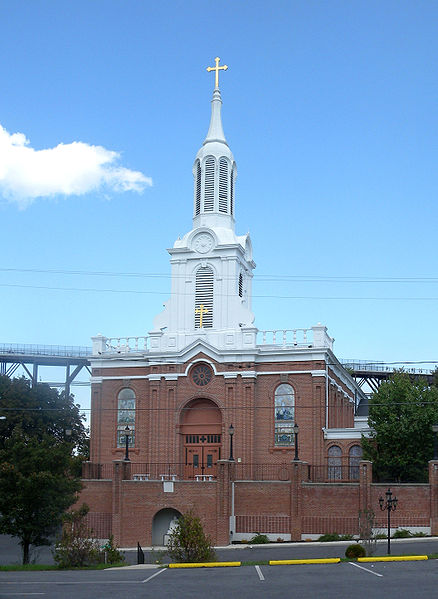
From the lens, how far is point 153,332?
2167 inches

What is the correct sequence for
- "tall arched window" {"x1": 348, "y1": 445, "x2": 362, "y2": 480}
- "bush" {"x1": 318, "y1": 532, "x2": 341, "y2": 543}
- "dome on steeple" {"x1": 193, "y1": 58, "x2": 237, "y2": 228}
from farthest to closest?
"dome on steeple" {"x1": 193, "y1": 58, "x2": 237, "y2": 228}
"tall arched window" {"x1": 348, "y1": 445, "x2": 362, "y2": 480}
"bush" {"x1": 318, "y1": 532, "x2": 341, "y2": 543}

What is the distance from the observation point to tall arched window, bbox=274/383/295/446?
51625mm

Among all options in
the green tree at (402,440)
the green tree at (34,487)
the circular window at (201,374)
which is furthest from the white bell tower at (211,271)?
the green tree at (34,487)

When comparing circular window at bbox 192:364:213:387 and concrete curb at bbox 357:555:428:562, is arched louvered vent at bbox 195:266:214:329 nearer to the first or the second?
circular window at bbox 192:364:213:387

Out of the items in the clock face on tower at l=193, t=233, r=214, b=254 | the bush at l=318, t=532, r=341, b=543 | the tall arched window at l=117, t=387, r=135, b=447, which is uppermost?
the clock face on tower at l=193, t=233, r=214, b=254

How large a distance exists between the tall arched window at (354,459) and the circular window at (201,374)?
387 inches

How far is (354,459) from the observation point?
5103cm

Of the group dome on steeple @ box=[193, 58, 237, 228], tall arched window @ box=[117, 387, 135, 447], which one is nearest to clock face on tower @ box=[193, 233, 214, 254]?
dome on steeple @ box=[193, 58, 237, 228]

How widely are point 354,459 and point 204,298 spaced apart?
14.0 metres

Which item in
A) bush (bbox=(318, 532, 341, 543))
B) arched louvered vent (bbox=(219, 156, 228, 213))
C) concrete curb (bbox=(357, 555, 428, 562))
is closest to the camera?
concrete curb (bbox=(357, 555, 428, 562))

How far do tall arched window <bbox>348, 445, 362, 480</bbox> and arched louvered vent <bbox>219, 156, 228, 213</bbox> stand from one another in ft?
59.2

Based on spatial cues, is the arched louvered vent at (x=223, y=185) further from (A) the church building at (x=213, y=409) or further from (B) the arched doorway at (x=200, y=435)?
(B) the arched doorway at (x=200, y=435)

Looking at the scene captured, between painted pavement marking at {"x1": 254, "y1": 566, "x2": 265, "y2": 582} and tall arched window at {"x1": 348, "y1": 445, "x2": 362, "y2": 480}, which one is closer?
painted pavement marking at {"x1": 254, "y1": 566, "x2": 265, "y2": 582}

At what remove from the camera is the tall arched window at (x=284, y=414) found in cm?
5162
